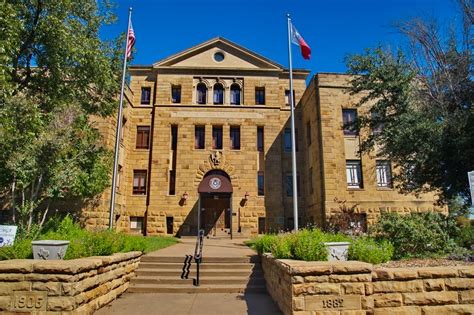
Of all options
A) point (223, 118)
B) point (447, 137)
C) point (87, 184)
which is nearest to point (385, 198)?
point (447, 137)

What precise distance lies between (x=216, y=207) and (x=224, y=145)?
15.3ft

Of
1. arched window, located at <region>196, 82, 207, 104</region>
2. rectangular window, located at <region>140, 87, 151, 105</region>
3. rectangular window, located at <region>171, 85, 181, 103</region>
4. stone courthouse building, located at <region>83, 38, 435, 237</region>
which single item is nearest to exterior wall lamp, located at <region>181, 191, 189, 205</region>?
stone courthouse building, located at <region>83, 38, 435, 237</region>

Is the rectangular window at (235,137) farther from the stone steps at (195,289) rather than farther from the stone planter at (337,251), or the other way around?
the stone planter at (337,251)

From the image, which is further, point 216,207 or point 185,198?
point 216,207

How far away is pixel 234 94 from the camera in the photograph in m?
25.7

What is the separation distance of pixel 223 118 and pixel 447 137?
16014mm

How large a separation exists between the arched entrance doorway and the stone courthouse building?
74 millimetres

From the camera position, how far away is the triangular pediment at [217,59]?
2580 cm

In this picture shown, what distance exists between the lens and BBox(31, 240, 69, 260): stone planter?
6.68m

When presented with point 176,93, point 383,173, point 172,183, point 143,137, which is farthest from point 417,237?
point 176,93

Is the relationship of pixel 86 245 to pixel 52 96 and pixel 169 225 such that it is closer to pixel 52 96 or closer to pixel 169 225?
pixel 52 96

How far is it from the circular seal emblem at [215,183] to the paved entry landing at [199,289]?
11953 mm

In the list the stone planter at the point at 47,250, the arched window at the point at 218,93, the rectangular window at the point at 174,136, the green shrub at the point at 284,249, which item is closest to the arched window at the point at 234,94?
the arched window at the point at 218,93

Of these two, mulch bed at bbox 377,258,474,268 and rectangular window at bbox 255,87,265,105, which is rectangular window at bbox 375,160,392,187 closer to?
rectangular window at bbox 255,87,265,105
